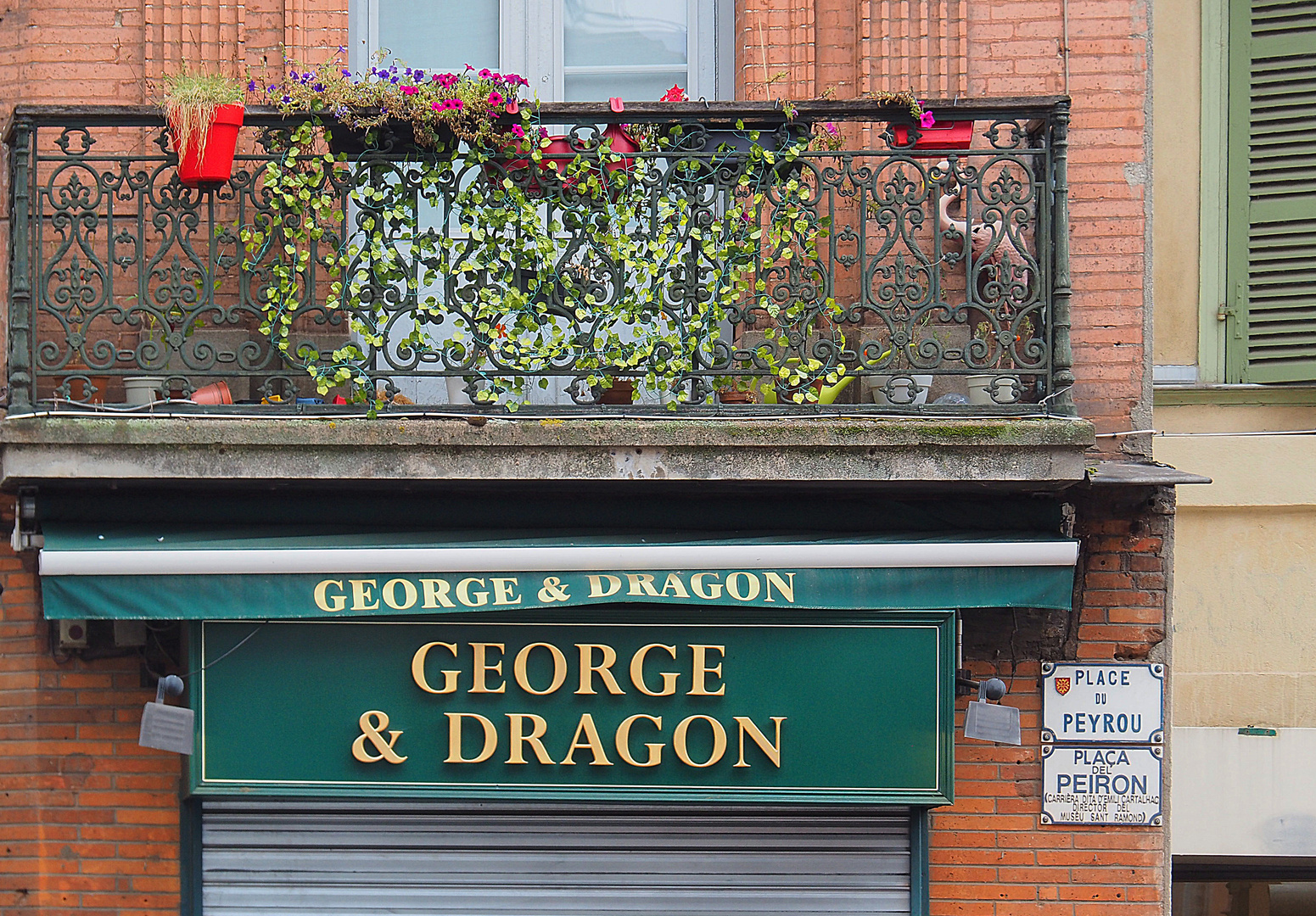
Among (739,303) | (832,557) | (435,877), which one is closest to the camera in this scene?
(832,557)

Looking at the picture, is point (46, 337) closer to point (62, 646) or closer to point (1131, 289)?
point (62, 646)

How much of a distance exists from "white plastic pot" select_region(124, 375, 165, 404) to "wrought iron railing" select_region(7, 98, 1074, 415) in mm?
18

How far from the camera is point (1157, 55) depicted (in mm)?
6555

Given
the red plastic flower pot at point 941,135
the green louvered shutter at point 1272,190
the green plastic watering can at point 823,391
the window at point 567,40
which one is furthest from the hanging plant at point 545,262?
the green louvered shutter at point 1272,190

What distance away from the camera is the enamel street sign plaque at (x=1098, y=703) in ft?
19.4

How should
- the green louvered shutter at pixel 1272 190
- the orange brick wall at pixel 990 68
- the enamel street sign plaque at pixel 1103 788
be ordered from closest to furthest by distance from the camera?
1. the enamel street sign plaque at pixel 1103 788
2. the orange brick wall at pixel 990 68
3. the green louvered shutter at pixel 1272 190

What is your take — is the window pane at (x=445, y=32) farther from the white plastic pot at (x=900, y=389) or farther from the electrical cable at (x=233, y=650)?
the electrical cable at (x=233, y=650)

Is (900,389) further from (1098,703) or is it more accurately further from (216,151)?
(216,151)

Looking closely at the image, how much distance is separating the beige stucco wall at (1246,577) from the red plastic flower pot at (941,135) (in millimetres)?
1937

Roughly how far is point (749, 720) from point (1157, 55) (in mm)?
3997

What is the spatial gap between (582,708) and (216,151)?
9.32ft

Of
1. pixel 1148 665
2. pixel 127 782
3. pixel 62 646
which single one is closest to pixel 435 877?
pixel 127 782

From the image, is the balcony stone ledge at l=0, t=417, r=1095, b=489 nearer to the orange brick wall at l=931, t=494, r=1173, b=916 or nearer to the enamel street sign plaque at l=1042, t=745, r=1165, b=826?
the orange brick wall at l=931, t=494, r=1173, b=916

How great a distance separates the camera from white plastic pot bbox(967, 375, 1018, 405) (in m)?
5.52
